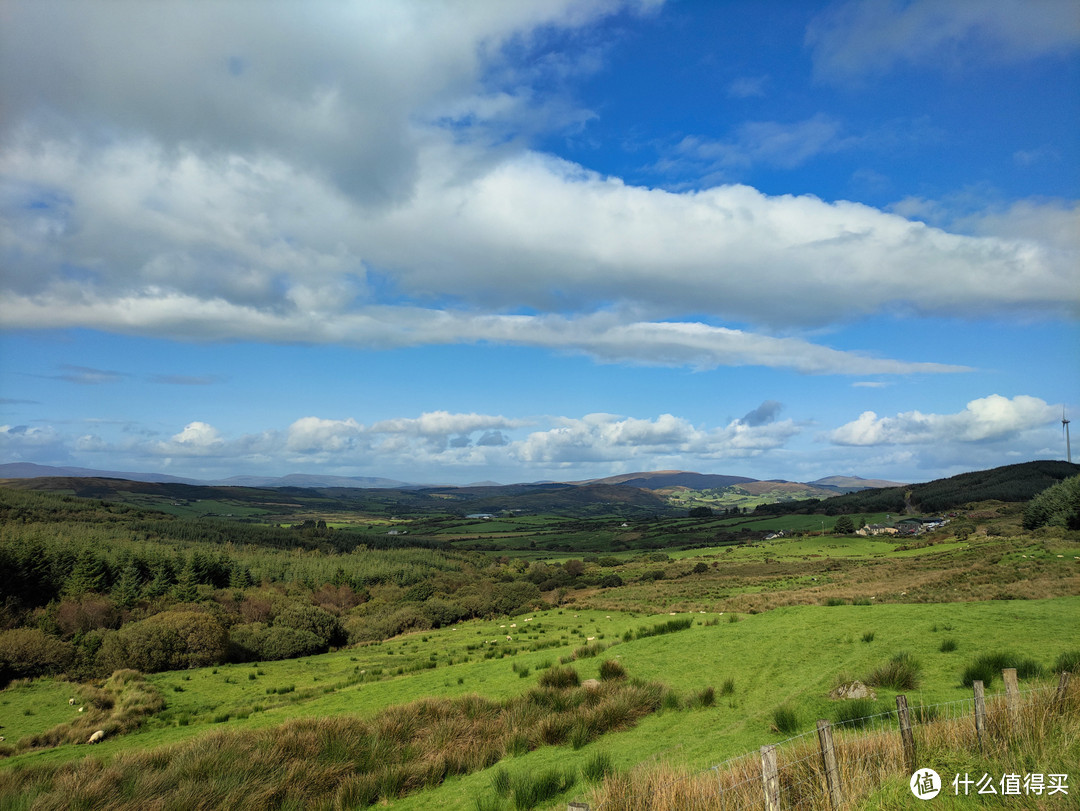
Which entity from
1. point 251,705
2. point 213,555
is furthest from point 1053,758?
point 213,555

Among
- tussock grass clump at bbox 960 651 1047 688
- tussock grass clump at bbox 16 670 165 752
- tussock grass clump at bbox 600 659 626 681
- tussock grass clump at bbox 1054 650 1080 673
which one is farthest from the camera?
tussock grass clump at bbox 16 670 165 752

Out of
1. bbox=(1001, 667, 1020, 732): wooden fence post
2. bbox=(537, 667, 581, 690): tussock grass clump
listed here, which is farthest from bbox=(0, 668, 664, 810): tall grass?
bbox=(1001, 667, 1020, 732): wooden fence post

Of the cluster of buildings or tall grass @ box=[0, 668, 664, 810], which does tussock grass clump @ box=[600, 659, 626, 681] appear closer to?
tall grass @ box=[0, 668, 664, 810]

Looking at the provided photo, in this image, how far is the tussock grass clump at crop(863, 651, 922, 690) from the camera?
402 inches

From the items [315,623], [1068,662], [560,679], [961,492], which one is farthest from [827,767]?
[961,492]

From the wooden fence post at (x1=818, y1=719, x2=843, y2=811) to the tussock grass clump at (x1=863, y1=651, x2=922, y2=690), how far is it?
5.19 metres

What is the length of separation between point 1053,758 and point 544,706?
A: 27.8ft

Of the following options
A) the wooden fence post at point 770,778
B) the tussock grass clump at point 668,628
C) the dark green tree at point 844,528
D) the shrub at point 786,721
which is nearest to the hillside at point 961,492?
the dark green tree at point 844,528

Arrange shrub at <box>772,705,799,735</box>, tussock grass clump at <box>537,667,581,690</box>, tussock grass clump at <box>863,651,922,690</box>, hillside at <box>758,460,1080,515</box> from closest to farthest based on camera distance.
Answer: shrub at <box>772,705,799,735</box> < tussock grass clump at <box>863,651,922,690</box> < tussock grass clump at <box>537,667,581,690</box> < hillside at <box>758,460,1080,515</box>

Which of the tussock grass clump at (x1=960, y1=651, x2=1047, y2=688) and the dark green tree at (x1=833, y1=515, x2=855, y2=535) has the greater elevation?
the tussock grass clump at (x1=960, y1=651, x2=1047, y2=688)

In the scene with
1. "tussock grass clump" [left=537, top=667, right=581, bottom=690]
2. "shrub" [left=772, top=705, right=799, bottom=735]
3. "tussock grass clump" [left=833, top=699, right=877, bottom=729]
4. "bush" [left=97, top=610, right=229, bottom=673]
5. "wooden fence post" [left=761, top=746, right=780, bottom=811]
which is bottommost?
"bush" [left=97, top=610, right=229, bottom=673]

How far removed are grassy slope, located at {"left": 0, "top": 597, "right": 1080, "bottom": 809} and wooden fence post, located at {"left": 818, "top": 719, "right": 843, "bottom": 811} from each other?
2339mm

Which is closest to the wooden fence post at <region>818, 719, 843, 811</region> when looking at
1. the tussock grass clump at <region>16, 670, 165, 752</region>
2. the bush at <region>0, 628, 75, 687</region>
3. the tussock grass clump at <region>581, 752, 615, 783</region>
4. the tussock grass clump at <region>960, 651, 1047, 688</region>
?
the tussock grass clump at <region>581, 752, 615, 783</region>

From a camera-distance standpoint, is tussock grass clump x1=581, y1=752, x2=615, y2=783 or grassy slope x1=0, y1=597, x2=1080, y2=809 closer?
tussock grass clump x1=581, y1=752, x2=615, y2=783
